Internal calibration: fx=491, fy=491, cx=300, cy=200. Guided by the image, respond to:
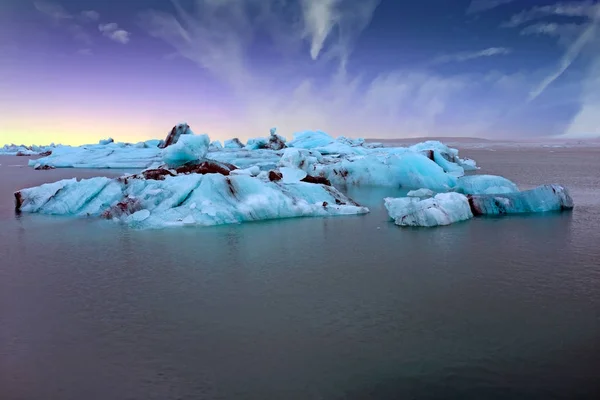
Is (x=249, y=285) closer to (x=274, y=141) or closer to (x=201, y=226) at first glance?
(x=201, y=226)

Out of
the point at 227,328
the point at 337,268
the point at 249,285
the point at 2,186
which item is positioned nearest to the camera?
the point at 227,328

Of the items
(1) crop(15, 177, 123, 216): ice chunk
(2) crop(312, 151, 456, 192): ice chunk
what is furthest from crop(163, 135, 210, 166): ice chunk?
(2) crop(312, 151, 456, 192): ice chunk

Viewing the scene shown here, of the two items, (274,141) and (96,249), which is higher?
(274,141)

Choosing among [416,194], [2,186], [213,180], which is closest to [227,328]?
[213,180]

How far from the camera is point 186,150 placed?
1738 cm

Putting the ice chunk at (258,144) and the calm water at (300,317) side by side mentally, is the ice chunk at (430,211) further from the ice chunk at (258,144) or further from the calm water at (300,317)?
the ice chunk at (258,144)

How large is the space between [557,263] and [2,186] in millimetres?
19998

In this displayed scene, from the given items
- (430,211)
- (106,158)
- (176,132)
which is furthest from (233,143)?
(430,211)

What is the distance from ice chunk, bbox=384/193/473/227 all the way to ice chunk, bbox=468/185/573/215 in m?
0.53

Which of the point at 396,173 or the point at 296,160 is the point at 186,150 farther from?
the point at 396,173

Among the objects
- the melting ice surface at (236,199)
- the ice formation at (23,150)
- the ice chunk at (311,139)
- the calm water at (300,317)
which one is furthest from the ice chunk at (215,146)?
the ice formation at (23,150)

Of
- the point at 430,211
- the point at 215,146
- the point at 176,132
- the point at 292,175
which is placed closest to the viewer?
the point at 430,211

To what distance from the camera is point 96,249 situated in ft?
26.6

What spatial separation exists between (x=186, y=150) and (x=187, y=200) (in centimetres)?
688
